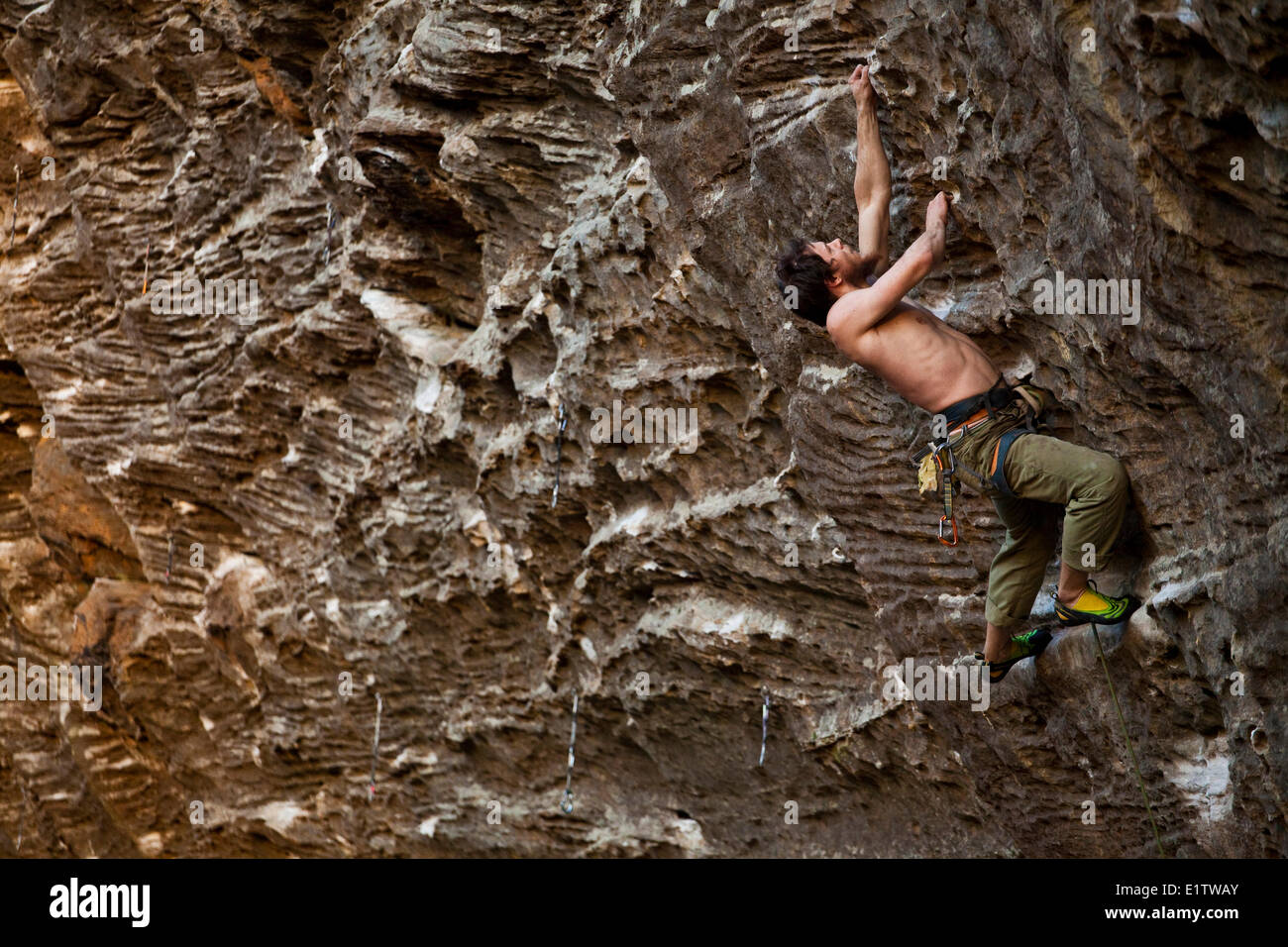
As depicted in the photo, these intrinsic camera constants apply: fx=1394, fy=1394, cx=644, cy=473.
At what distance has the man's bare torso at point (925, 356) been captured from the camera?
5.62m

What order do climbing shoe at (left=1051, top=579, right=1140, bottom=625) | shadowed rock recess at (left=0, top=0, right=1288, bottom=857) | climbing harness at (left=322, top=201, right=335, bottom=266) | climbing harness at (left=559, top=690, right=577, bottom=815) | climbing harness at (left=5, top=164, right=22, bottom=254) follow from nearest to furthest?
shadowed rock recess at (left=0, top=0, right=1288, bottom=857)
climbing shoe at (left=1051, top=579, right=1140, bottom=625)
climbing harness at (left=559, top=690, right=577, bottom=815)
climbing harness at (left=322, top=201, right=335, bottom=266)
climbing harness at (left=5, top=164, right=22, bottom=254)

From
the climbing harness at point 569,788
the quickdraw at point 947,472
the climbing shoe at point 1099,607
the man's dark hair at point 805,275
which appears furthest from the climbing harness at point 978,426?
the climbing harness at point 569,788

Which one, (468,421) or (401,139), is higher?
(401,139)

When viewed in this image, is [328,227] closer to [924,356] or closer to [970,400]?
[924,356]

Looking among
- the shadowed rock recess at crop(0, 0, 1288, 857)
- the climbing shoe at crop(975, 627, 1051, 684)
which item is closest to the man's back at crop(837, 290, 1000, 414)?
the shadowed rock recess at crop(0, 0, 1288, 857)

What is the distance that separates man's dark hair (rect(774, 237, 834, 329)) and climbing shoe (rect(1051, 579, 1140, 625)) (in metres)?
1.55

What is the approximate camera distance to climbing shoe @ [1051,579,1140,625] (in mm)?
5480

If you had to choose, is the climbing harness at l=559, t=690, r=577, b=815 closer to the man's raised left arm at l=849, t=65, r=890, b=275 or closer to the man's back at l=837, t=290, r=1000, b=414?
the man's back at l=837, t=290, r=1000, b=414

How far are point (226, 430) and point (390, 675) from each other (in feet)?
9.23

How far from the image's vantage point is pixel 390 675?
11.2 m

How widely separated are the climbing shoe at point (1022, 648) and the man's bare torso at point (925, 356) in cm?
108

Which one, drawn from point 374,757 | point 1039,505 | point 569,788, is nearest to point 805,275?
point 1039,505

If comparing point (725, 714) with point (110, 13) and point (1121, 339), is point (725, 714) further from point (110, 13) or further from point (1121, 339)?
point (110, 13)

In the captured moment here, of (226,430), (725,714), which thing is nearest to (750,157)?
(725,714)
